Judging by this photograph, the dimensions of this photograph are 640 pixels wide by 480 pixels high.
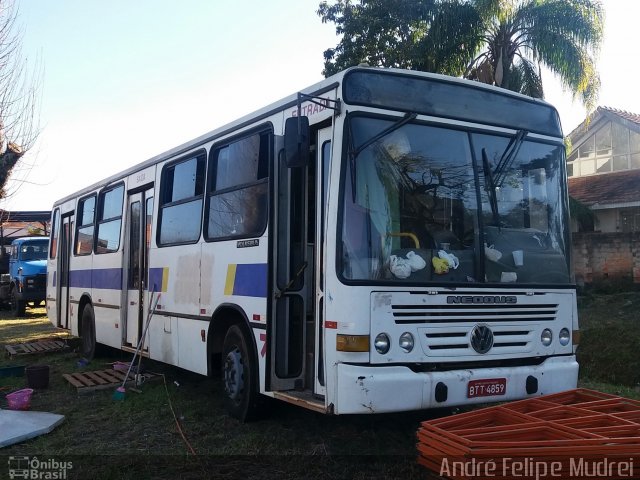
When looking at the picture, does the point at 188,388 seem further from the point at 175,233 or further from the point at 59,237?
the point at 59,237

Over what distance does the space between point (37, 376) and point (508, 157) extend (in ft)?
22.3

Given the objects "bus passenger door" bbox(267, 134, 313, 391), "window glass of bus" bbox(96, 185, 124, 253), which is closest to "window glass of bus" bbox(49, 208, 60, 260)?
"window glass of bus" bbox(96, 185, 124, 253)

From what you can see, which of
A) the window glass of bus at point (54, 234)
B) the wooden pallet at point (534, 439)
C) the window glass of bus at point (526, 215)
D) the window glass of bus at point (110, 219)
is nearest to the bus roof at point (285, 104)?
the window glass of bus at point (526, 215)

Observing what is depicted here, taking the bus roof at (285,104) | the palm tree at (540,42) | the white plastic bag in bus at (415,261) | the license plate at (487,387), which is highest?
the palm tree at (540,42)

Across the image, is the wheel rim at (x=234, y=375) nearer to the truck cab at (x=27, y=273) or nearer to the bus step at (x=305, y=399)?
the bus step at (x=305, y=399)

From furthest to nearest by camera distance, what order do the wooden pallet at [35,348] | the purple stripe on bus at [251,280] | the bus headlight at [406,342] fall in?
the wooden pallet at [35,348] → the purple stripe on bus at [251,280] → the bus headlight at [406,342]

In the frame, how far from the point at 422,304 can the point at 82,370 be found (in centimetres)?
721

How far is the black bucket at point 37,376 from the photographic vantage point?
8.52m

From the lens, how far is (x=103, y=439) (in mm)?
6184

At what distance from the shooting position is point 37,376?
8531mm

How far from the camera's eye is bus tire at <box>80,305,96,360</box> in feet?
35.6

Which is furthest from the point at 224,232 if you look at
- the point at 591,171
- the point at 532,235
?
the point at 591,171

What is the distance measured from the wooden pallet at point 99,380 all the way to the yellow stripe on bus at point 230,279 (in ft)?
9.05

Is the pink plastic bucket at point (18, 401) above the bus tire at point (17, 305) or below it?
below
